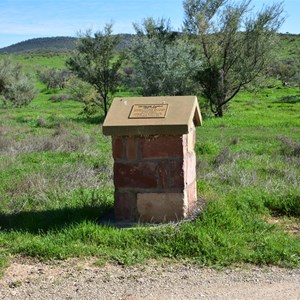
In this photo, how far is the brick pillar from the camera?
5.54 meters

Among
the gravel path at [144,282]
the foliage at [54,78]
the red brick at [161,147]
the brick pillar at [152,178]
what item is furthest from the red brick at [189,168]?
the foliage at [54,78]

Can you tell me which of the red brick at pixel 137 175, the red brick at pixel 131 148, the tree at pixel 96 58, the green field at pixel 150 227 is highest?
the tree at pixel 96 58

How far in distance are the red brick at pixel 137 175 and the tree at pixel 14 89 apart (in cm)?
2961

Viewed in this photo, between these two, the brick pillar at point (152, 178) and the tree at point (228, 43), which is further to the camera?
the tree at point (228, 43)

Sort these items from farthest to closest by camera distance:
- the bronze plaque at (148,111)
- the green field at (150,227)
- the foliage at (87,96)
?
1. the foliage at (87,96)
2. the bronze plaque at (148,111)
3. the green field at (150,227)

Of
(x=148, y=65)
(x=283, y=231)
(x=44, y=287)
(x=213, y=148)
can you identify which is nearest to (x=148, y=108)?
(x=283, y=231)

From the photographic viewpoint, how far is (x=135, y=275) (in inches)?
173

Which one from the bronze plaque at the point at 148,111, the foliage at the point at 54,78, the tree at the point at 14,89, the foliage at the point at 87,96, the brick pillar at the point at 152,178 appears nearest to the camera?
the brick pillar at the point at 152,178

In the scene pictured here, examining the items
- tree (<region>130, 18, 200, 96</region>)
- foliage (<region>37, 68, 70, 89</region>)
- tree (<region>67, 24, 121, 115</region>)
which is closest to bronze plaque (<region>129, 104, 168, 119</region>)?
tree (<region>130, 18, 200, 96</region>)

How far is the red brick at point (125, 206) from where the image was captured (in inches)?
223

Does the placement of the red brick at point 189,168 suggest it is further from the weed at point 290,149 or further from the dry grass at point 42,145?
the dry grass at point 42,145


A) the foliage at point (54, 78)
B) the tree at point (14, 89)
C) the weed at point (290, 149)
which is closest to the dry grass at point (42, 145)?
the weed at point (290, 149)

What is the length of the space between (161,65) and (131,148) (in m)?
16.6

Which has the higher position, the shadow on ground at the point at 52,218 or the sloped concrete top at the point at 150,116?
the sloped concrete top at the point at 150,116
